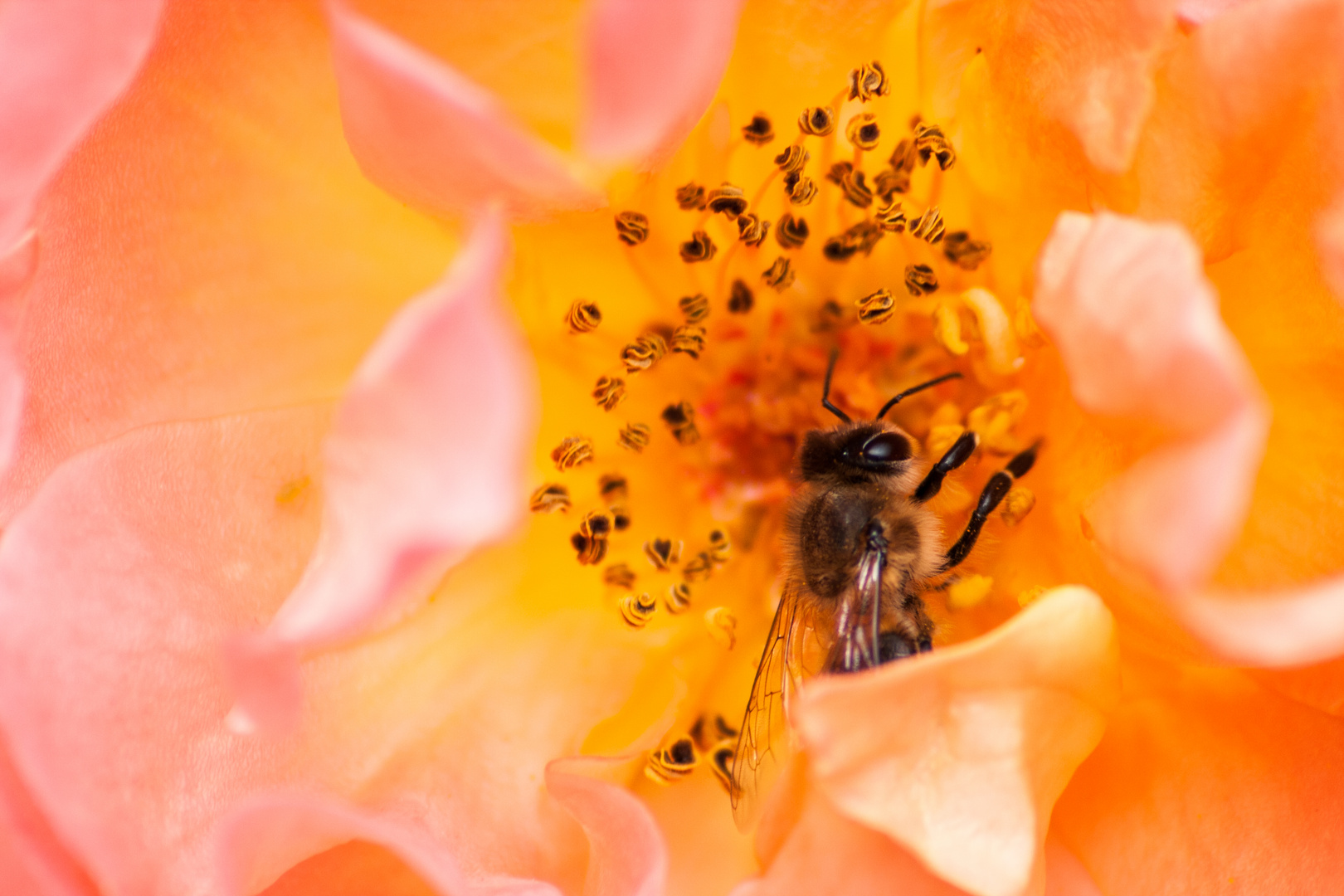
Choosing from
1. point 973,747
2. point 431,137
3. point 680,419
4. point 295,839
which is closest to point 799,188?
point 680,419

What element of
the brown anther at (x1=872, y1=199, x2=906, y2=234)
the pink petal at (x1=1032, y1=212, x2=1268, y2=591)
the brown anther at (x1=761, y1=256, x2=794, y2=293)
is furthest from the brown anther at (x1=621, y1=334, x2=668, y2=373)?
the pink petal at (x1=1032, y1=212, x2=1268, y2=591)

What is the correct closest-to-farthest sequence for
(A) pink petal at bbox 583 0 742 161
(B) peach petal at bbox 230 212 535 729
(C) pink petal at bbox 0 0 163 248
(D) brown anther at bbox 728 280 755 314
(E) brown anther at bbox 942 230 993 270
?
1. (B) peach petal at bbox 230 212 535 729
2. (A) pink petal at bbox 583 0 742 161
3. (C) pink petal at bbox 0 0 163 248
4. (E) brown anther at bbox 942 230 993 270
5. (D) brown anther at bbox 728 280 755 314

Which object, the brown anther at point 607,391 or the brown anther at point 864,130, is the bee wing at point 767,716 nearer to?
the brown anther at point 607,391

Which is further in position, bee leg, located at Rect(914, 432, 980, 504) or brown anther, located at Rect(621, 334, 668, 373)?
brown anther, located at Rect(621, 334, 668, 373)

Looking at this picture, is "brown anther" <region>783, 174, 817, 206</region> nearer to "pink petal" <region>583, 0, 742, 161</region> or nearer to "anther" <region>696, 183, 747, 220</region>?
"anther" <region>696, 183, 747, 220</region>

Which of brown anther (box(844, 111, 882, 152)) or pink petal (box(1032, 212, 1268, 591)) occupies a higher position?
pink petal (box(1032, 212, 1268, 591))

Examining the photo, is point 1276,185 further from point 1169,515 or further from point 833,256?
point 833,256

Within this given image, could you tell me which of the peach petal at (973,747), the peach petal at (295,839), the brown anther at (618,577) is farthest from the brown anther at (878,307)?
the peach petal at (295,839)
